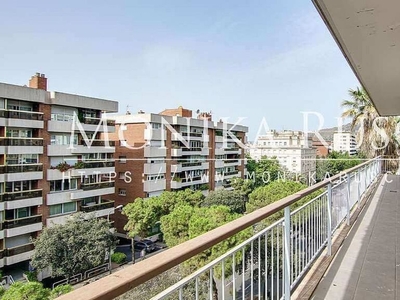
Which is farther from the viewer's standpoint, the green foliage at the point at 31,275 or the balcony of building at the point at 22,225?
the balcony of building at the point at 22,225

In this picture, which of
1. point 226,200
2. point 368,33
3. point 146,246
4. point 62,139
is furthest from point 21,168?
point 368,33

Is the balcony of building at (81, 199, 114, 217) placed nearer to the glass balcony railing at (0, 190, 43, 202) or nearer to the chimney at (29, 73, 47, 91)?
the glass balcony railing at (0, 190, 43, 202)

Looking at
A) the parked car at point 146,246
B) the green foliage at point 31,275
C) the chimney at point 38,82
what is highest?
the chimney at point 38,82

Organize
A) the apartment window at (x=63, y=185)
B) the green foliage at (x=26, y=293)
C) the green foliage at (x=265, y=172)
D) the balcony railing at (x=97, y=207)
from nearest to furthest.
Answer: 1. the green foliage at (x=26, y=293)
2. the apartment window at (x=63, y=185)
3. the balcony railing at (x=97, y=207)
4. the green foliage at (x=265, y=172)

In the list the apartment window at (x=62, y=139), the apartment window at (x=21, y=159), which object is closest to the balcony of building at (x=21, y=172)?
the apartment window at (x=21, y=159)

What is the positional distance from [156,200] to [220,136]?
558 inches

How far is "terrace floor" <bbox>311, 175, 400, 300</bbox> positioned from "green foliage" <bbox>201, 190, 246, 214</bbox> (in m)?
17.0

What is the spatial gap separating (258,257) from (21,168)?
16.0 m

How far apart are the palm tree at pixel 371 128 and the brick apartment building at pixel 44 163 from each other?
14.3 meters

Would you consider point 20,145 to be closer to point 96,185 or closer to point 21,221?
point 21,221

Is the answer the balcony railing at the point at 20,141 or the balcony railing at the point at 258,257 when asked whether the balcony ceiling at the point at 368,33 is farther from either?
the balcony railing at the point at 20,141

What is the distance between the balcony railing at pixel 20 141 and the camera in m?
14.0

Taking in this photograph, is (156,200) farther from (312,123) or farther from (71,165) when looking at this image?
(312,123)

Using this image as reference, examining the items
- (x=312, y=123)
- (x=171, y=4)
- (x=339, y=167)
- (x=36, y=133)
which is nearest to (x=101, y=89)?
(x=36, y=133)
